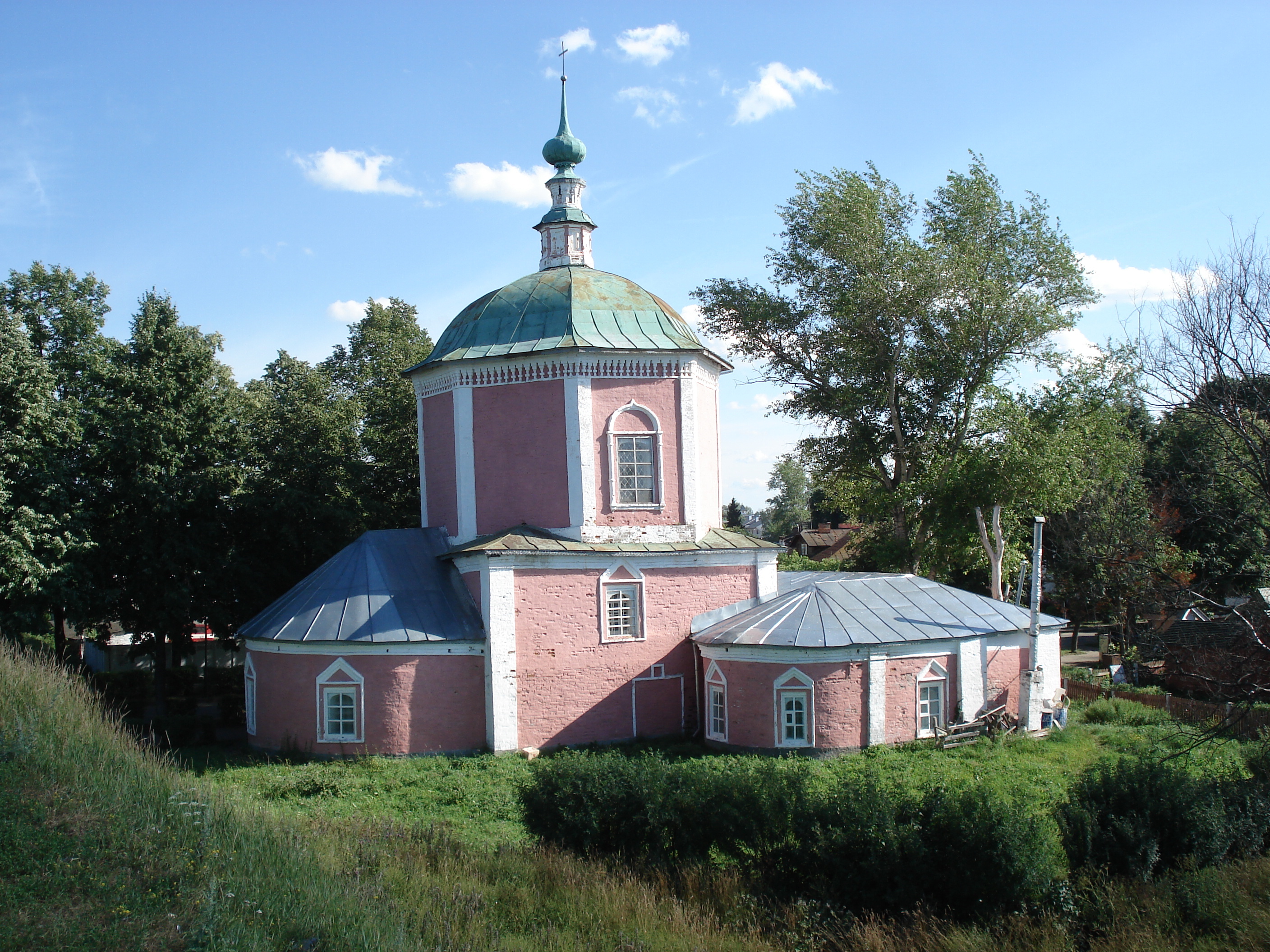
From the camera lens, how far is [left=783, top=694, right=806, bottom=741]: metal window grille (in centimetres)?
1580

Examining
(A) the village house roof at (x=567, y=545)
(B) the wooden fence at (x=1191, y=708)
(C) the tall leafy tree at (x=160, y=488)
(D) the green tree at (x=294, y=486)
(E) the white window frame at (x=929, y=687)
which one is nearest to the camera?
(B) the wooden fence at (x=1191, y=708)

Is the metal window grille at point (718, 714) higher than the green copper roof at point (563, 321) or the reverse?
the reverse

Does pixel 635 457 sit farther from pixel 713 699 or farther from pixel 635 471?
pixel 713 699

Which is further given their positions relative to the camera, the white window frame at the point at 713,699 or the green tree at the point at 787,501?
the green tree at the point at 787,501

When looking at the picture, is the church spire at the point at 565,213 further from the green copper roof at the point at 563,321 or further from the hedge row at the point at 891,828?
the hedge row at the point at 891,828

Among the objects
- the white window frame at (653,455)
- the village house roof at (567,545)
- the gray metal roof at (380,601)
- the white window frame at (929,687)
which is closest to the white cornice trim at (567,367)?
the white window frame at (653,455)

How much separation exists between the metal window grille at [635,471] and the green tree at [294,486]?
753 cm

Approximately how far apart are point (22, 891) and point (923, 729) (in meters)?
13.6

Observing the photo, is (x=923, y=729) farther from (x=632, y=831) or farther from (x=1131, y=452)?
(x=1131, y=452)

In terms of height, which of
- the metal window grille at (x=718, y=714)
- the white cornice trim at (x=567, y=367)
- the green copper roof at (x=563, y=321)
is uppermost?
the green copper roof at (x=563, y=321)

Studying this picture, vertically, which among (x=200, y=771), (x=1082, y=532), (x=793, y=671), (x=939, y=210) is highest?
(x=939, y=210)

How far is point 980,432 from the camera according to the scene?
2375 centimetres

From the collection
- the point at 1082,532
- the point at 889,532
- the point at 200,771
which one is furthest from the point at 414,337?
the point at 1082,532

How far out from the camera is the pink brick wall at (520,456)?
57.7 ft
